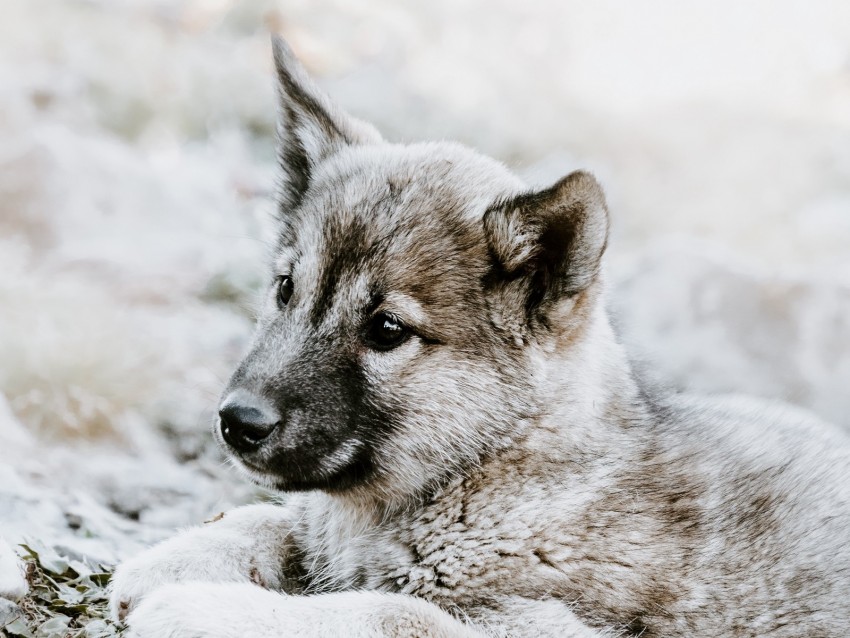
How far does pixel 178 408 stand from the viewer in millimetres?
6512

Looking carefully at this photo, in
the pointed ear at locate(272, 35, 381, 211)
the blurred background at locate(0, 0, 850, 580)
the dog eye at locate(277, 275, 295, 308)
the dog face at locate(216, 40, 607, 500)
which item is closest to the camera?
the dog face at locate(216, 40, 607, 500)

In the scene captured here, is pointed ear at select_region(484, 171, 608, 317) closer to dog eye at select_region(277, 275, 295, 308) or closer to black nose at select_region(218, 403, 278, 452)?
dog eye at select_region(277, 275, 295, 308)

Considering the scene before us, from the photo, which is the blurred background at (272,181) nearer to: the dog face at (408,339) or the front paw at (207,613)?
the dog face at (408,339)

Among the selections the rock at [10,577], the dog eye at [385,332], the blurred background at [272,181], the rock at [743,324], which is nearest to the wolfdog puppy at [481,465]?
the dog eye at [385,332]

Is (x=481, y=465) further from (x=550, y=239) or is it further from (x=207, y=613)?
(x=207, y=613)

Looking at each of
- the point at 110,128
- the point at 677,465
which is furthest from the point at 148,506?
the point at 110,128

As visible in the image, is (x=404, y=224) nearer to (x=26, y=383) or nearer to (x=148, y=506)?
(x=148, y=506)

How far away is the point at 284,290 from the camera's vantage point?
4.38 m

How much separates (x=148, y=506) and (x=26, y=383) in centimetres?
127

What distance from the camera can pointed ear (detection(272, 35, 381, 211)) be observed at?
4.76 metres

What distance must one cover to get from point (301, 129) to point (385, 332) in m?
1.37

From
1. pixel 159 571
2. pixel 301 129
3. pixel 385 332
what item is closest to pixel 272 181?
pixel 301 129

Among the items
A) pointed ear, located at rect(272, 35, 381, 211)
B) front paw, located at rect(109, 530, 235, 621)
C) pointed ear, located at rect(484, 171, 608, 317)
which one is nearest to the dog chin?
front paw, located at rect(109, 530, 235, 621)

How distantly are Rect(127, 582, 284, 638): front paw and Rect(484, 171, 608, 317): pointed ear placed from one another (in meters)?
1.58
